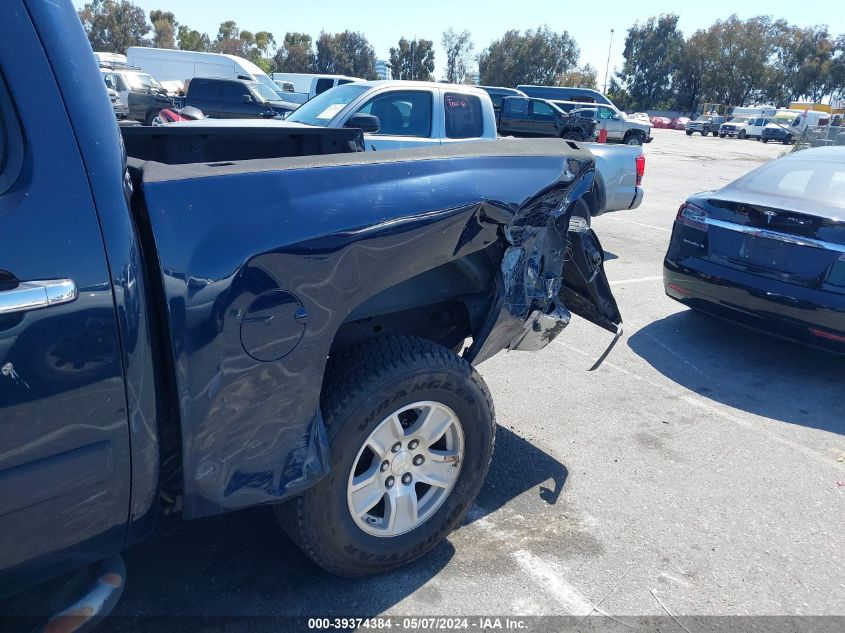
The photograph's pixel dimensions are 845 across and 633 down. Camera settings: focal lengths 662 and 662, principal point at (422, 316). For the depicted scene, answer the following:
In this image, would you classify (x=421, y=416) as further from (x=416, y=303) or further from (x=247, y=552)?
(x=247, y=552)

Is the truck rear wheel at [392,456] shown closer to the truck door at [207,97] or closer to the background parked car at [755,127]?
the truck door at [207,97]

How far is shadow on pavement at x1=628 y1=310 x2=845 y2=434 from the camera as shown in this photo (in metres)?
4.48

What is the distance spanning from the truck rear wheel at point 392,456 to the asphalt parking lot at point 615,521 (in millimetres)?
216

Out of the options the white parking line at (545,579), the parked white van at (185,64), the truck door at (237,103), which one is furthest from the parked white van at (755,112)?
the white parking line at (545,579)

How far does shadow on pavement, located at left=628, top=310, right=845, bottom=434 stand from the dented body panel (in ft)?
9.41

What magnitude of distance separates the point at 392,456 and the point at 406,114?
628 cm

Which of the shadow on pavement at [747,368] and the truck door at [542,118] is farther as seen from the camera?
the truck door at [542,118]

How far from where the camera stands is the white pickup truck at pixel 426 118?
7831 millimetres

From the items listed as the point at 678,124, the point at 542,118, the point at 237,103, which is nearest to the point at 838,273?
the point at 237,103

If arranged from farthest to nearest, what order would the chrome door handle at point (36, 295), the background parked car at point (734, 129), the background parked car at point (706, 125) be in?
the background parked car at point (706, 125), the background parked car at point (734, 129), the chrome door handle at point (36, 295)

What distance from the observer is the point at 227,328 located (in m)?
1.96

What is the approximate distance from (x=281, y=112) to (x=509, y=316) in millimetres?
15435

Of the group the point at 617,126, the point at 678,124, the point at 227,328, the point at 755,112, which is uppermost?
the point at 227,328

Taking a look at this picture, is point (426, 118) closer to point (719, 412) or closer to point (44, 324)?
point (719, 412)
